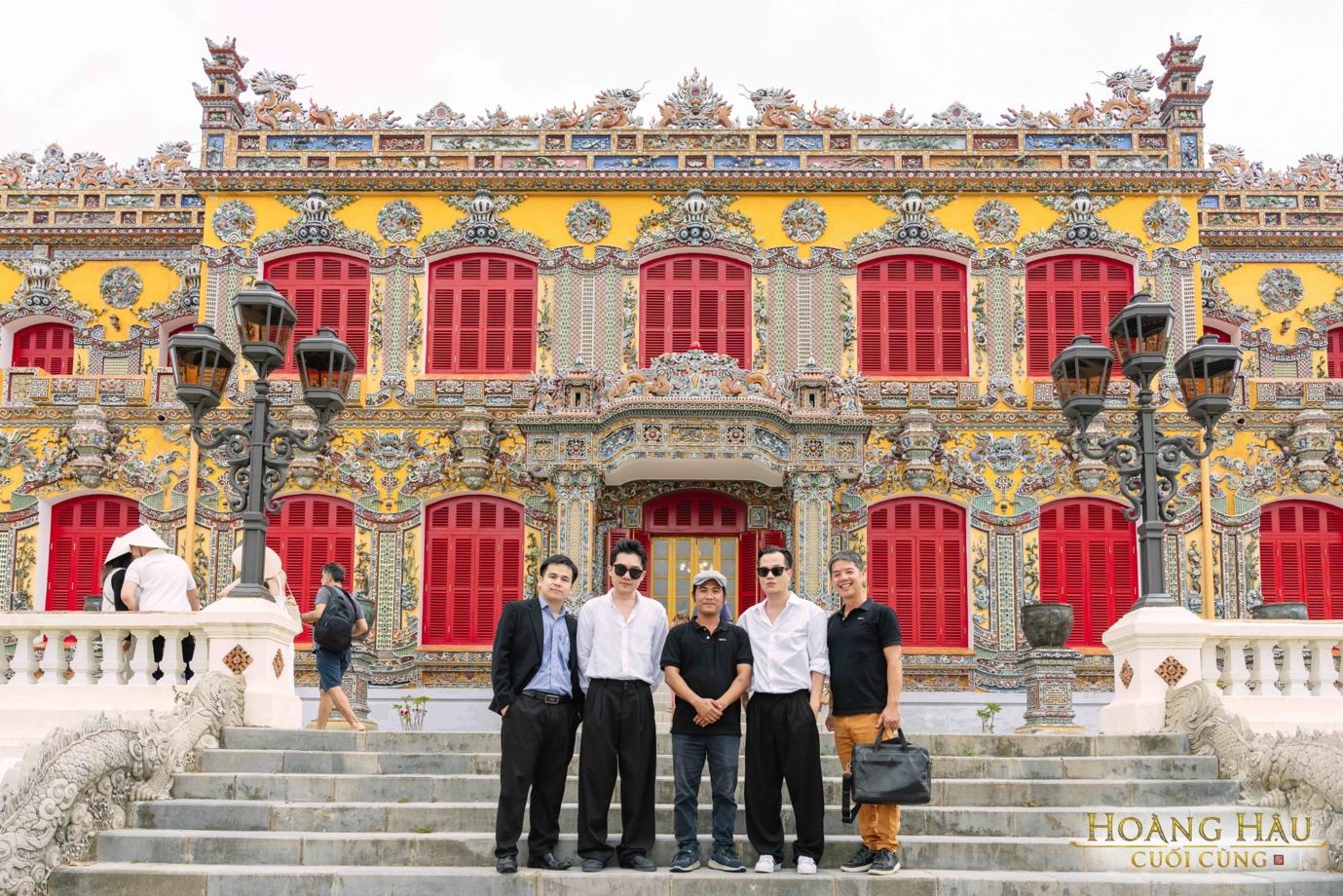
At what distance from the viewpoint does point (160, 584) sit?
12000mm

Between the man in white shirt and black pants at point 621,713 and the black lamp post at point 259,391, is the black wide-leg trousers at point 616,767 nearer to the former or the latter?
the man in white shirt and black pants at point 621,713

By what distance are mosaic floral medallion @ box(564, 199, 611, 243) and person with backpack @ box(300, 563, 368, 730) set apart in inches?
397

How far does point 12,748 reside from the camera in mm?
11086

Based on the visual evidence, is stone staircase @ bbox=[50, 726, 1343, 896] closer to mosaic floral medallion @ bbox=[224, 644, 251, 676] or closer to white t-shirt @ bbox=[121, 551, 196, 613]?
mosaic floral medallion @ bbox=[224, 644, 251, 676]

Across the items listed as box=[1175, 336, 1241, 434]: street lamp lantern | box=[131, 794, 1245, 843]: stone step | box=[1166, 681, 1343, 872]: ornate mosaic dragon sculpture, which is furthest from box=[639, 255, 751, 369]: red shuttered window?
box=[131, 794, 1245, 843]: stone step

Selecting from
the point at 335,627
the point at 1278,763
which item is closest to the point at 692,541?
the point at 335,627

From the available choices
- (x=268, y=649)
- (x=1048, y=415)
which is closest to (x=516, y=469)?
(x=1048, y=415)

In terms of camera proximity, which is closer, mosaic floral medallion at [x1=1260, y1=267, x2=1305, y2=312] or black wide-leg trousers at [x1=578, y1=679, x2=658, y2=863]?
black wide-leg trousers at [x1=578, y1=679, x2=658, y2=863]

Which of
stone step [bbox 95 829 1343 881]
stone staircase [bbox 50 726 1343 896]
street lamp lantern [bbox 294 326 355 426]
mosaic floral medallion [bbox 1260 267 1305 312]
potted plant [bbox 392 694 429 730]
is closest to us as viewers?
stone staircase [bbox 50 726 1343 896]

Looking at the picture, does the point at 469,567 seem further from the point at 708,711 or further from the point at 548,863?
the point at 708,711

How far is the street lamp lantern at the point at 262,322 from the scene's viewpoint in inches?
480

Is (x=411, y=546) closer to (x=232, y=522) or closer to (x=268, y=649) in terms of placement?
(x=232, y=522)

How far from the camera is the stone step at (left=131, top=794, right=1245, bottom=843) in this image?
912 centimetres

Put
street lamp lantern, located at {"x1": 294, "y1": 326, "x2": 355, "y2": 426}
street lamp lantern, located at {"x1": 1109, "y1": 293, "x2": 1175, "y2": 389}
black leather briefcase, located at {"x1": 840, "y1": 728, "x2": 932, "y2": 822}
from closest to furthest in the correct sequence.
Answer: black leather briefcase, located at {"x1": 840, "y1": 728, "x2": 932, "y2": 822}, street lamp lantern, located at {"x1": 1109, "y1": 293, "x2": 1175, "y2": 389}, street lamp lantern, located at {"x1": 294, "y1": 326, "x2": 355, "y2": 426}
